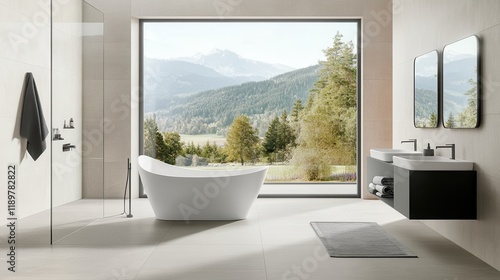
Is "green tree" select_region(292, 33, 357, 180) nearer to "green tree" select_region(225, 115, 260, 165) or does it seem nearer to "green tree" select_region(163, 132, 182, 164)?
"green tree" select_region(225, 115, 260, 165)

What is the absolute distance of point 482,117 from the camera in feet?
13.2

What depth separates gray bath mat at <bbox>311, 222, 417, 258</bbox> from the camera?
14.0 feet

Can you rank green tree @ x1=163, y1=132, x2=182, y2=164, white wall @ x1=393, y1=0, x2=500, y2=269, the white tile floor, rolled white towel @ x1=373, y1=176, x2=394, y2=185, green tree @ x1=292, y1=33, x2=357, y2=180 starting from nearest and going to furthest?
the white tile floor → white wall @ x1=393, y1=0, x2=500, y2=269 → rolled white towel @ x1=373, y1=176, x2=394, y2=185 → green tree @ x1=292, y1=33, x2=357, y2=180 → green tree @ x1=163, y1=132, x2=182, y2=164

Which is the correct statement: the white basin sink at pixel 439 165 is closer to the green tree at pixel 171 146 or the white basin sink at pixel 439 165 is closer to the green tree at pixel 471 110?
the green tree at pixel 471 110

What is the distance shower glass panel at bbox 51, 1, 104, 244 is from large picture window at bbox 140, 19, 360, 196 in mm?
2049

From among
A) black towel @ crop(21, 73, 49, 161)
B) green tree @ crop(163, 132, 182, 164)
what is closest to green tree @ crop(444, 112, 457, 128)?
green tree @ crop(163, 132, 182, 164)

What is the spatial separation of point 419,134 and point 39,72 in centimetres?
430

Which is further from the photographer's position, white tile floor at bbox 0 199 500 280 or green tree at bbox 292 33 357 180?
green tree at bbox 292 33 357 180

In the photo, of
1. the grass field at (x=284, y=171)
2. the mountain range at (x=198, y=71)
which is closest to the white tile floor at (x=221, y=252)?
the grass field at (x=284, y=171)

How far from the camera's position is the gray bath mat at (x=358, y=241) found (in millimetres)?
4262

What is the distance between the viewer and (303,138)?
7375 millimetres

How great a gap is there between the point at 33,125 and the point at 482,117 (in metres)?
4.38

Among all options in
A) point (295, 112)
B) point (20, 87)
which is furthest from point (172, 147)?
point (20, 87)

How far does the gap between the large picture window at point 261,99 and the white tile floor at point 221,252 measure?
4.97 ft
